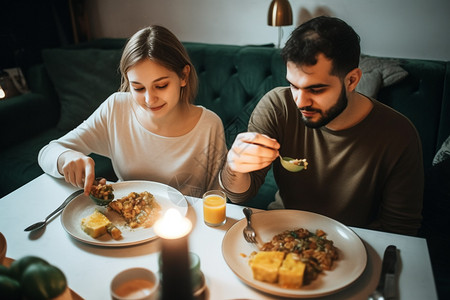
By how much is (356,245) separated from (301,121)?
0.62 metres

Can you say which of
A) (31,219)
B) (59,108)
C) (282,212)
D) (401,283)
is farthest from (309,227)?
(59,108)

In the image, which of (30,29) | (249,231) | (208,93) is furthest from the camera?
(30,29)

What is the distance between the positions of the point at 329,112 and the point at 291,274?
69cm

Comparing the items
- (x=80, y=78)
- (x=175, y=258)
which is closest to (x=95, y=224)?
(x=175, y=258)

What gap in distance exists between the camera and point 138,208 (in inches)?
47.4

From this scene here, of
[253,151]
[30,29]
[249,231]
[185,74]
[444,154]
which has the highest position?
[30,29]

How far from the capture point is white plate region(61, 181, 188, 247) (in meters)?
1.07

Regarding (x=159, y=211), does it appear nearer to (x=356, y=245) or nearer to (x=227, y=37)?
(x=356, y=245)

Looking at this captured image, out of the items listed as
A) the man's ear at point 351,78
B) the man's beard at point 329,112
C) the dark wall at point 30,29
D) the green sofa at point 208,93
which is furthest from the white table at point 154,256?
the dark wall at point 30,29

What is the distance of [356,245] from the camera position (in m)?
1.03

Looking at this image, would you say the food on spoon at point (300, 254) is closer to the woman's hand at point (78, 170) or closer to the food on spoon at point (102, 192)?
the food on spoon at point (102, 192)

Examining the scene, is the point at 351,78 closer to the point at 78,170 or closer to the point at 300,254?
the point at 300,254

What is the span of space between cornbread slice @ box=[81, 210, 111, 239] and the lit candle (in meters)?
0.54

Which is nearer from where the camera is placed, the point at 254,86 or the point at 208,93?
the point at 254,86
